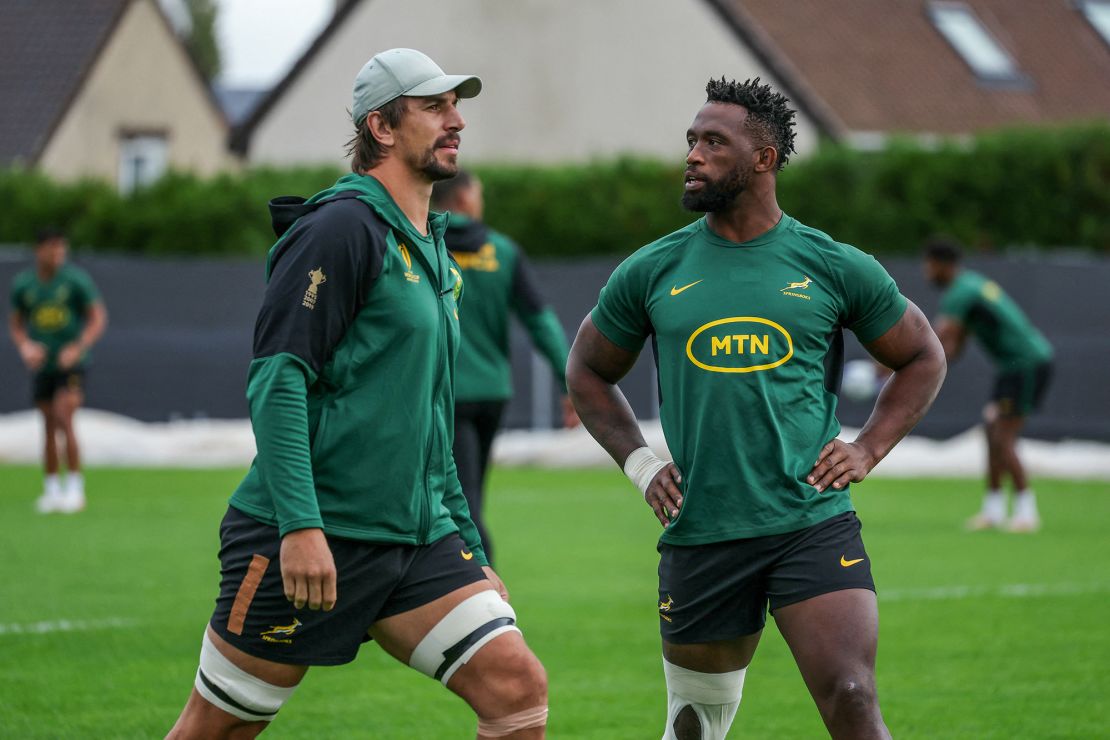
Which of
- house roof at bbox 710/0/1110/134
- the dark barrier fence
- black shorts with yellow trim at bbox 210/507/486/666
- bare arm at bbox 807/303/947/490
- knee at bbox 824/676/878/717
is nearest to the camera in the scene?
black shorts with yellow trim at bbox 210/507/486/666

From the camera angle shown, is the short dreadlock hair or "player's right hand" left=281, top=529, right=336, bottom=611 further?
the short dreadlock hair

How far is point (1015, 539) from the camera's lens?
1430 cm

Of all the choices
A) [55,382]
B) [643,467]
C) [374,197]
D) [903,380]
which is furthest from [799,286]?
[55,382]

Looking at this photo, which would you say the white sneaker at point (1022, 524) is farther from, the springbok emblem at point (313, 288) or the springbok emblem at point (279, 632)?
the springbok emblem at point (313, 288)

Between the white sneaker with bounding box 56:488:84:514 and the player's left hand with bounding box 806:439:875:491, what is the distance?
Answer: 1186 cm

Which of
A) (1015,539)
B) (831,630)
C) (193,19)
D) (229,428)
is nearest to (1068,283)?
(1015,539)

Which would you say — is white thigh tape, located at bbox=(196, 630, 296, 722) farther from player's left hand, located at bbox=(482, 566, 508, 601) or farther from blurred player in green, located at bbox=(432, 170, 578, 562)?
blurred player in green, located at bbox=(432, 170, 578, 562)

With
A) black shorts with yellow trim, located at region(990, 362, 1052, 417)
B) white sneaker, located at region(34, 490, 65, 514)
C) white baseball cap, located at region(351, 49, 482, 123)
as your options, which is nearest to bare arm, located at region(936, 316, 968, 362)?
black shorts with yellow trim, located at region(990, 362, 1052, 417)

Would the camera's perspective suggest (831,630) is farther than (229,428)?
No

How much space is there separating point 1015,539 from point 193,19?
8532 centimetres

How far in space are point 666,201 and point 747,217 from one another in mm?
20926

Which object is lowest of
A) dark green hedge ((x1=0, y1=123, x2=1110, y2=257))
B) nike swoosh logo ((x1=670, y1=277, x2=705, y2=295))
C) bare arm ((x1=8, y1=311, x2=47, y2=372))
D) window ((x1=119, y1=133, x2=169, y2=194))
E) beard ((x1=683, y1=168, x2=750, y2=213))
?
window ((x1=119, y1=133, x2=169, y2=194))

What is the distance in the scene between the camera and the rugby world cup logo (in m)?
5.24

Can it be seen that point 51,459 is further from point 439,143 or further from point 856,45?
point 856,45
